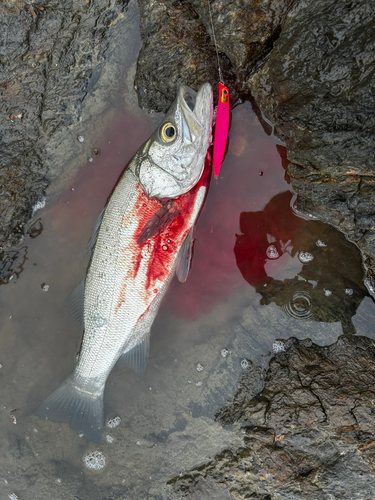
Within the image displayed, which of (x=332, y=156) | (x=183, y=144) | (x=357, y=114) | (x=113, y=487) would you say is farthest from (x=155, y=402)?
(x=357, y=114)

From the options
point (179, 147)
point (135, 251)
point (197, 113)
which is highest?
point (197, 113)

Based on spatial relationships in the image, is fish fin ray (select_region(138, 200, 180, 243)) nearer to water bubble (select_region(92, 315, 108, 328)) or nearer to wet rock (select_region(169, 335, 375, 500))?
water bubble (select_region(92, 315, 108, 328))

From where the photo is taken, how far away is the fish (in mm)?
2586

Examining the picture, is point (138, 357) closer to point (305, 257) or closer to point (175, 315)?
point (175, 315)

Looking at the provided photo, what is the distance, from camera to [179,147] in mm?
2545

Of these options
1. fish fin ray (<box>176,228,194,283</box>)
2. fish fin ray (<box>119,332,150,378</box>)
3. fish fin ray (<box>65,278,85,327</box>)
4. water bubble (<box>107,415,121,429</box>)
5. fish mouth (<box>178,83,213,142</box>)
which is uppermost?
fish mouth (<box>178,83,213,142</box>)

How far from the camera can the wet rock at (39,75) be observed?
2713 millimetres

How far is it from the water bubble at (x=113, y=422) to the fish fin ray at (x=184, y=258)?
145cm

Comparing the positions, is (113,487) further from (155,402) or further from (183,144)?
(183,144)

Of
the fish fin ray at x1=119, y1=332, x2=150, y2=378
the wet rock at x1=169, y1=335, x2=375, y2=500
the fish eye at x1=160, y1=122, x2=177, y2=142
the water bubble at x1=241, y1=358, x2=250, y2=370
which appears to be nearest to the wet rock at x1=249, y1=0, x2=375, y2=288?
the fish eye at x1=160, y1=122, x2=177, y2=142

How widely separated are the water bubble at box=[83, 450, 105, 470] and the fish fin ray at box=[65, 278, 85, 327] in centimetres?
126

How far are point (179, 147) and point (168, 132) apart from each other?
6.0 inches

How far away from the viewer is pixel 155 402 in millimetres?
3031

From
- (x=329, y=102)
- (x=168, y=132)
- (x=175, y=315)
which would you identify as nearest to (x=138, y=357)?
(x=175, y=315)
